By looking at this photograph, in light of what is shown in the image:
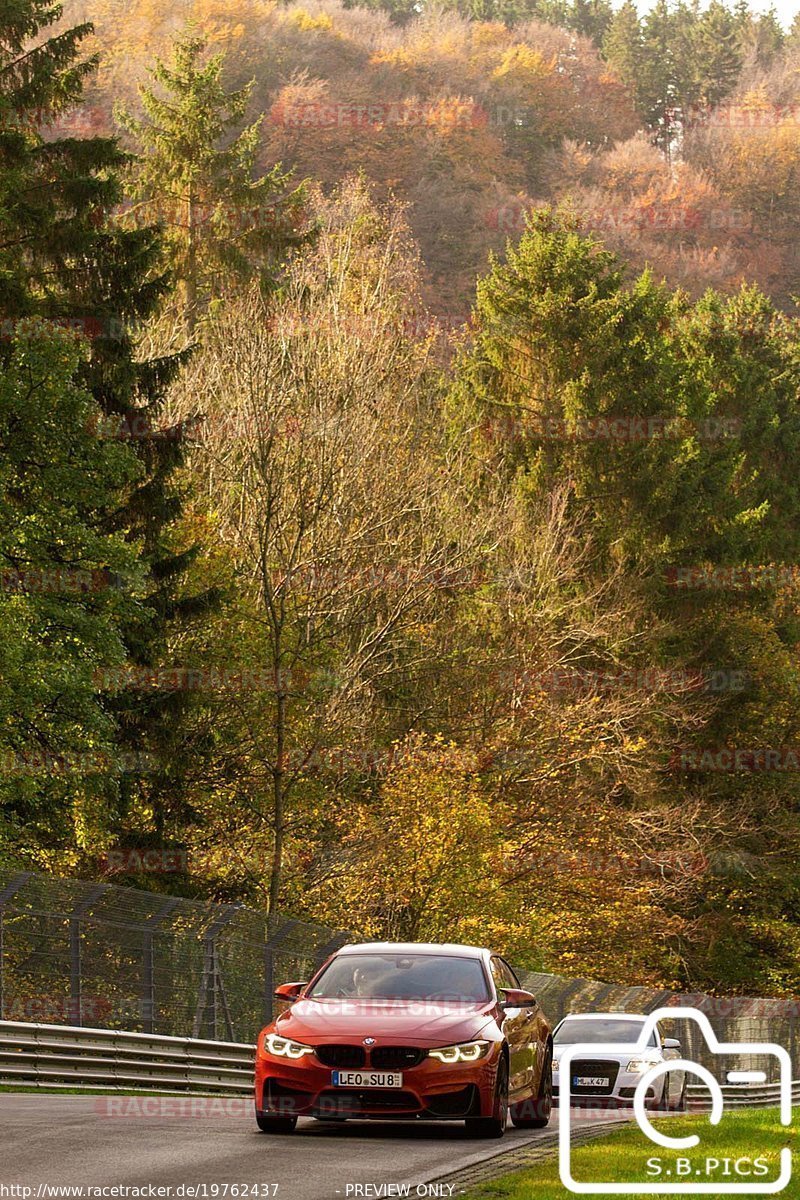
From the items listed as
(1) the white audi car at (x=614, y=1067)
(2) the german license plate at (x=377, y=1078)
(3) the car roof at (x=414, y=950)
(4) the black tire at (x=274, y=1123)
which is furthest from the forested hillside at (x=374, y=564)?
(2) the german license plate at (x=377, y=1078)

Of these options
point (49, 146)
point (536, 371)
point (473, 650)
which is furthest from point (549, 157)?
point (49, 146)

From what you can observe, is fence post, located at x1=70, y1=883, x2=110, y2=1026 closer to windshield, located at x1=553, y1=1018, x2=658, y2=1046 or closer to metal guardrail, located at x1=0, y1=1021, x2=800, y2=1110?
metal guardrail, located at x1=0, y1=1021, x2=800, y2=1110

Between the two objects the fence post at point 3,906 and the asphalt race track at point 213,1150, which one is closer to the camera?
the asphalt race track at point 213,1150

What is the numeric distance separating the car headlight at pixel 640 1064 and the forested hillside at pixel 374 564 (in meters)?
8.89

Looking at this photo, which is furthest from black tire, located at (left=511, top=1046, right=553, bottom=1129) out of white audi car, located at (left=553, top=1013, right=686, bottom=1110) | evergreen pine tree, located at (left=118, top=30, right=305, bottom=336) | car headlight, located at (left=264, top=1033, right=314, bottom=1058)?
evergreen pine tree, located at (left=118, top=30, right=305, bottom=336)

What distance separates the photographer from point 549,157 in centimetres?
9756

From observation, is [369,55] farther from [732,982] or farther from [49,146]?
[49,146]

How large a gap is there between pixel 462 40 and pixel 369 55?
34.2ft

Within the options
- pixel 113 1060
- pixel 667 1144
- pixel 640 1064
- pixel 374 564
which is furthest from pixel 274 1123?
pixel 374 564

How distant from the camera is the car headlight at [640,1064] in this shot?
23.6 metres

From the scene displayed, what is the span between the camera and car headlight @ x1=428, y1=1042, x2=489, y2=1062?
13117 mm

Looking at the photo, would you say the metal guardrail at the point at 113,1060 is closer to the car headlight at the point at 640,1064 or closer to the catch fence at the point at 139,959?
the catch fence at the point at 139,959

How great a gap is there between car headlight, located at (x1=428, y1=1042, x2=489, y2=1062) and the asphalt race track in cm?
58

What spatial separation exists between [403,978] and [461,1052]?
4.57 ft
